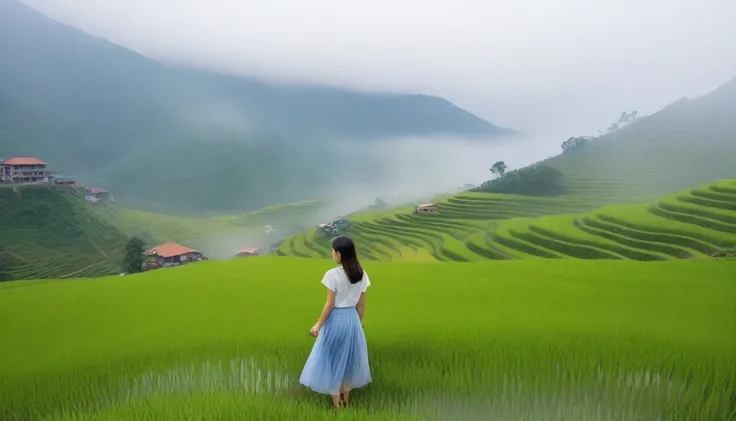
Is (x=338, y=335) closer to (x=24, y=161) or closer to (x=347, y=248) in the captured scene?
(x=347, y=248)

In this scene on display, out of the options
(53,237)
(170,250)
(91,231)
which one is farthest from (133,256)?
(53,237)

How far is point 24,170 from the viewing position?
15.2ft

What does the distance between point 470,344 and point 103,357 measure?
1851 millimetres

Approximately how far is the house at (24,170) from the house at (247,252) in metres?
1.82

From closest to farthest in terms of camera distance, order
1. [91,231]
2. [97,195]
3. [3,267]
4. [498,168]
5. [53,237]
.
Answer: [3,267]
[53,237]
[91,231]
[97,195]
[498,168]

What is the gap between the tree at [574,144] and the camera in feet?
18.4

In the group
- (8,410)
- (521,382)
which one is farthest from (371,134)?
(8,410)

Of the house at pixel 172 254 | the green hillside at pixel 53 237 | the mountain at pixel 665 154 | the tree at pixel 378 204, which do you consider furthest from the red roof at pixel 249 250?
the mountain at pixel 665 154

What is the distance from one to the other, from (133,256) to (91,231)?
423mm

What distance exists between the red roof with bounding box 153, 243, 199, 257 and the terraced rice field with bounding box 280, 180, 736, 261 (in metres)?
0.96

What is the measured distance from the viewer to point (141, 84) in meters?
5.28

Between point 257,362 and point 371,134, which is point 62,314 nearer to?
point 257,362

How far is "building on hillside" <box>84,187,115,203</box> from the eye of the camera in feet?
16.2

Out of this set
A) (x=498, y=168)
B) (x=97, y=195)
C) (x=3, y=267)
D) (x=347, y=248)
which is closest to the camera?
(x=347, y=248)
